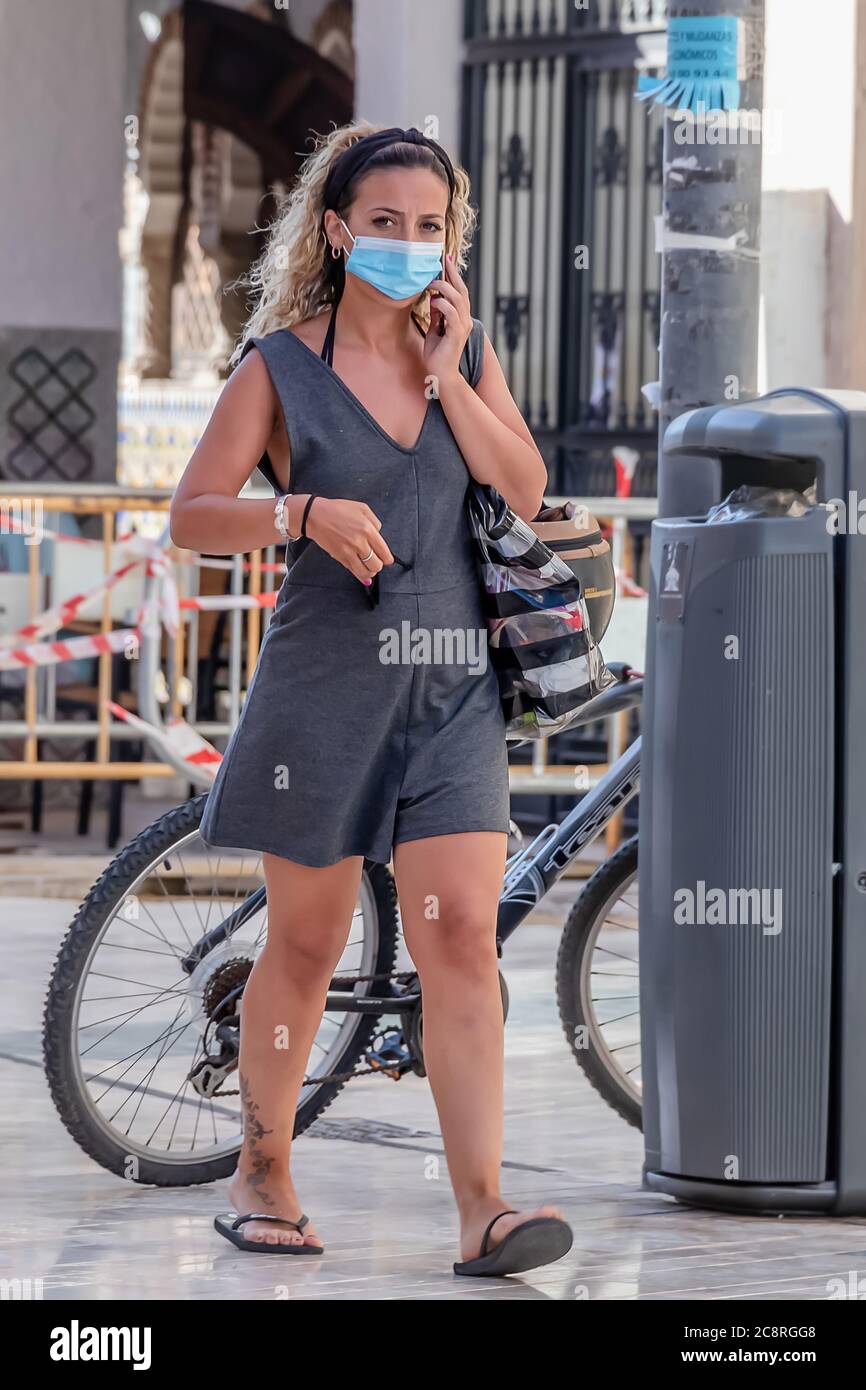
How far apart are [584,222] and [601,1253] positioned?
7495mm

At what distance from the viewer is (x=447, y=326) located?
438 centimetres

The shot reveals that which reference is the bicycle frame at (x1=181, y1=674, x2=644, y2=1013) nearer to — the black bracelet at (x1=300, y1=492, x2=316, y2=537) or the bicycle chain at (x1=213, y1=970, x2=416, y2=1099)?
the bicycle chain at (x1=213, y1=970, x2=416, y2=1099)

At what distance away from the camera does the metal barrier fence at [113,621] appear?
33.0 ft

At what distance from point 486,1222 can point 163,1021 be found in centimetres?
135

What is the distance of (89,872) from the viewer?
9797 mm

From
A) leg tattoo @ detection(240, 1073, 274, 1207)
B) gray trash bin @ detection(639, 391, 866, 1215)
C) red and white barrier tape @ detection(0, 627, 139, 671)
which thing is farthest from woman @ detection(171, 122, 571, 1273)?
red and white barrier tape @ detection(0, 627, 139, 671)

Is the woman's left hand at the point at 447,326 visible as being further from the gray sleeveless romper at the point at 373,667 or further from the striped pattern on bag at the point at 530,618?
the striped pattern on bag at the point at 530,618

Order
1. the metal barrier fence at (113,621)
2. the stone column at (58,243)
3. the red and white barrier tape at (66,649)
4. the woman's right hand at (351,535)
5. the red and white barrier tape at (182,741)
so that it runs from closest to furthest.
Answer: the woman's right hand at (351,535) → the red and white barrier tape at (182,741) → the metal barrier fence at (113,621) → the red and white barrier tape at (66,649) → the stone column at (58,243)

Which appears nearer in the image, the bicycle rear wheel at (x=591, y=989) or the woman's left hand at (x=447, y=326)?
the woman's left hand at (x=447, y=326)

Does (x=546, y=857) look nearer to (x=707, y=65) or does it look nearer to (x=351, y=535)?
(x=351, y=535)

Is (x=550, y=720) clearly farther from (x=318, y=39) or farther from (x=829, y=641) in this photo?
(x=318, y=39)

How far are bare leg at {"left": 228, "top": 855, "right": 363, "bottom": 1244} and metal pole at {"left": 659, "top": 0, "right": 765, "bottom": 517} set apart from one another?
1392 millimetres

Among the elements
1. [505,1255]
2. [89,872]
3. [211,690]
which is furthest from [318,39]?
[505,1255]

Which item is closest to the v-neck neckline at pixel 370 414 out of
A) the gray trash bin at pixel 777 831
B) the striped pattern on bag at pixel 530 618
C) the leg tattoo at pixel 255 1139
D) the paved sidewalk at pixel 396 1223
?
the striped pattern on bag at pixel 530 618
